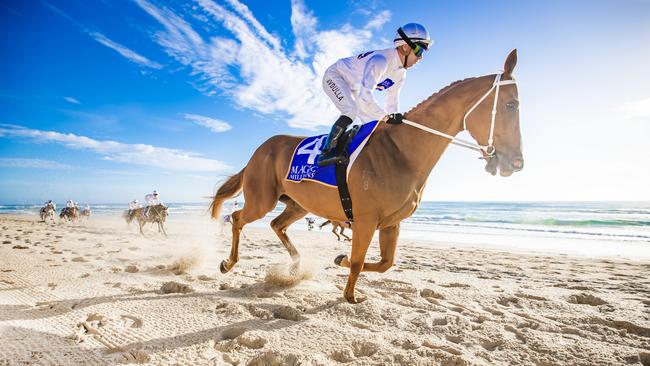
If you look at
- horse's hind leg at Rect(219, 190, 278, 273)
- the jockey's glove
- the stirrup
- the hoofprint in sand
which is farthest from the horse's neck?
horse's hind leg at Rect(219, 190, 278, 273)

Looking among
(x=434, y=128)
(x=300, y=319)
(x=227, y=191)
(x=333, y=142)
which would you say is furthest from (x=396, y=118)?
(x=227, y=191)

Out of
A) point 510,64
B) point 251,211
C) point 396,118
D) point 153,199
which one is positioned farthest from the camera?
point 153,199

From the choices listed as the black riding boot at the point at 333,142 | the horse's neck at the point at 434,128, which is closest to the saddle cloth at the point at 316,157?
the black riding boot at the point at 333,142

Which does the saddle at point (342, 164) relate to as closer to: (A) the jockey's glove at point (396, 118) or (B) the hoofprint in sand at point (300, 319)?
(A) the jockey's glove at point (396, 118)

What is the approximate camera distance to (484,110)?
11.2 feet

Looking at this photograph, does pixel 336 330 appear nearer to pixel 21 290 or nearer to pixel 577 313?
pixel 577 313

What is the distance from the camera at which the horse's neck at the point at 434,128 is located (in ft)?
11.8

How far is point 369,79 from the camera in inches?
146

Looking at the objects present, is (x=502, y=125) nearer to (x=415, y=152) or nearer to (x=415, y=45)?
(x=415, y=152)

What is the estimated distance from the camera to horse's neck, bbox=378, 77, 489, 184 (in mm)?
3607

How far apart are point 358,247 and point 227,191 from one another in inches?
126

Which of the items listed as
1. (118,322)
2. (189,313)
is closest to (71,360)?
(118,322)

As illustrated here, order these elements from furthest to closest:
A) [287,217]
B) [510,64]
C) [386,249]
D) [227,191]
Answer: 1. [227,191]
2. [287,217]
3. [386,249]
4. [510,64]

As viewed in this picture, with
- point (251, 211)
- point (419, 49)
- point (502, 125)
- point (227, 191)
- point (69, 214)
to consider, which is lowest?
point (69, 214)
